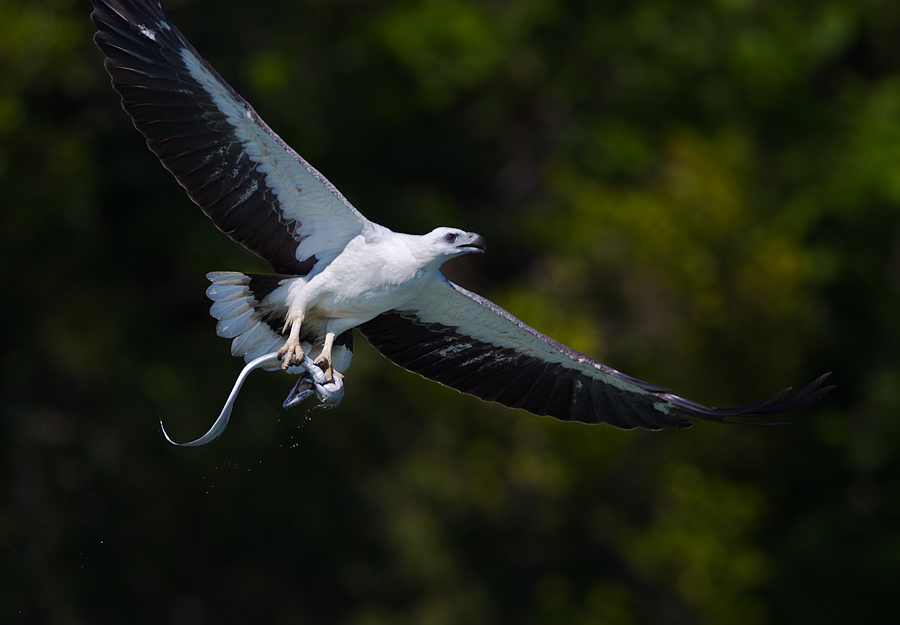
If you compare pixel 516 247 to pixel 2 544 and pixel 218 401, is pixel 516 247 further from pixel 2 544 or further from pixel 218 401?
pixel 2 544

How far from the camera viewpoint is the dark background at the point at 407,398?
52.9ft

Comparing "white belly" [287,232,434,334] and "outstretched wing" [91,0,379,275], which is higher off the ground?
"outstretched wing" [91,0,379,275]

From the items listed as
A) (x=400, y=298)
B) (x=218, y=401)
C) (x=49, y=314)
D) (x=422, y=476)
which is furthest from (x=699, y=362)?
(x=400, y=298)

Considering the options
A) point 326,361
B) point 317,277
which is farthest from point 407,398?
point 326,361

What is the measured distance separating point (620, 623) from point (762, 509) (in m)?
2.43

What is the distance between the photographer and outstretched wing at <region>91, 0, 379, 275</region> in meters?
7.42

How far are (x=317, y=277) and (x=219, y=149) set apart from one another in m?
0.97

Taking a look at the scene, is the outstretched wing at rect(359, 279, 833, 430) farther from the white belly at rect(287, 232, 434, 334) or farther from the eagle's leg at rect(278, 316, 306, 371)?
the eagle's leg at rect(278, 316, 306, 371)

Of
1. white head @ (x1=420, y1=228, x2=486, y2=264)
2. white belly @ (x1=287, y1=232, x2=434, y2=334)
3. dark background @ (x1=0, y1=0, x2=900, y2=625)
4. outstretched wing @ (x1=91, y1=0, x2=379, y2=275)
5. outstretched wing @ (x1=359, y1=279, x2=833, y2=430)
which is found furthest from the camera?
Result: dark background @ (x1=0, y1=0, x2=900, y2=625)

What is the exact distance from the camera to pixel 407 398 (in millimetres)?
17031

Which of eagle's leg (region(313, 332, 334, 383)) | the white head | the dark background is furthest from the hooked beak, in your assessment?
the dark background

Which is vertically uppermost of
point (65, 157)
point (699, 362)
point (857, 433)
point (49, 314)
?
point (65, 157)

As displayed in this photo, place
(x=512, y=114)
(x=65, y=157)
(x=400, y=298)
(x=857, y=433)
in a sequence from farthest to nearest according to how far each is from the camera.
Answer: (x=512, y=114) → (x=857, y=433) → (x=65, y=157) → (x=400, y=298)

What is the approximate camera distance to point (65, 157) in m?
15.6
